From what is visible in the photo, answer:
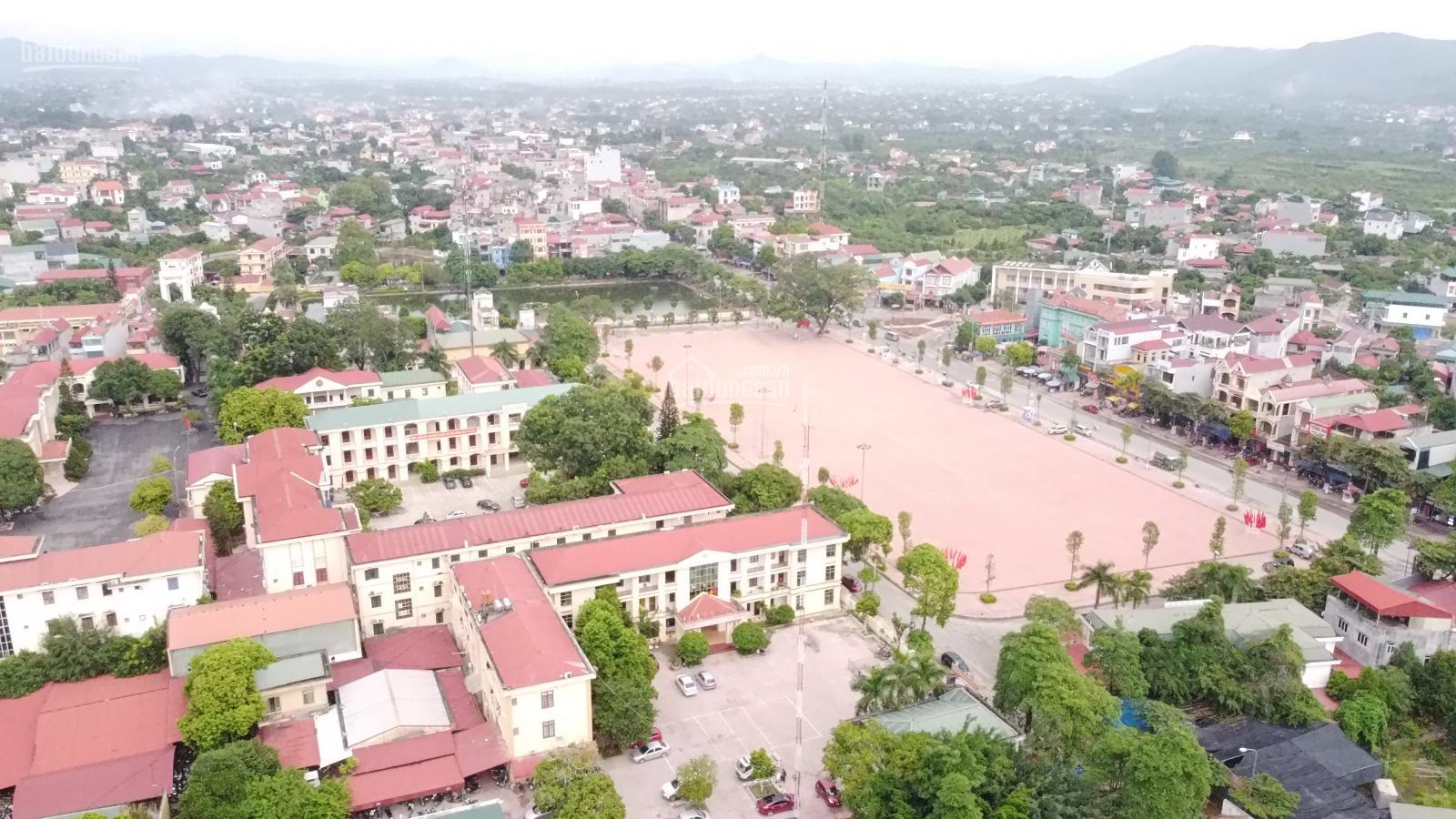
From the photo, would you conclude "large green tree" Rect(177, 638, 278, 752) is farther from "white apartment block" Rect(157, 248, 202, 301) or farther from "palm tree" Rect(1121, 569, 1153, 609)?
"white apartment block" Rect(157, 248, 202, 301)

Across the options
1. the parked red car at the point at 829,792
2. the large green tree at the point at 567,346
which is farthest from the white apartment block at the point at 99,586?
the large green tree at the point at 567,346

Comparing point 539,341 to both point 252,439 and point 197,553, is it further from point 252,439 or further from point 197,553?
point 197,553

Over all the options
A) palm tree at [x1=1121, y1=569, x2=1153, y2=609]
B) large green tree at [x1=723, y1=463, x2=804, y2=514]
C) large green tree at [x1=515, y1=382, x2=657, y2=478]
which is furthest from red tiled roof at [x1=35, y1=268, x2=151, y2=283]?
palm tree at [x1=1121, y1=569, x2=1153, y2=609]

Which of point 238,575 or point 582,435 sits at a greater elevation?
point 582,435

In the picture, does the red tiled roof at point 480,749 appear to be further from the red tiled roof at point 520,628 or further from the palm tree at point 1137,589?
the palm tree at point 1137,589

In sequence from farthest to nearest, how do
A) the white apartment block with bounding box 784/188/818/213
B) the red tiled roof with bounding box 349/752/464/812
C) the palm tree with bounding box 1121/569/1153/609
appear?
the white apartment block with bounding box 784/188/818/213, the palm tree with bounding box 1121/569/1153/609, the red tiled roof with bounding box 349/752/464/812

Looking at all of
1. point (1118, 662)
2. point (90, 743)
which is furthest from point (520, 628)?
point (1118, 662)

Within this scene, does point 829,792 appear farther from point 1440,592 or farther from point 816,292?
point 816,292
